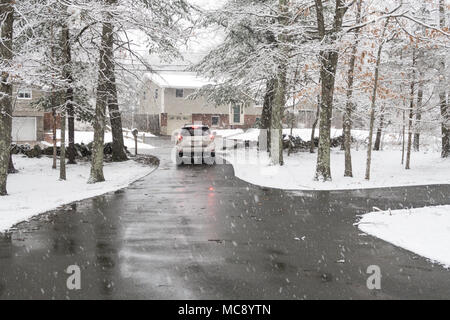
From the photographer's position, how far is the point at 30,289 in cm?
539

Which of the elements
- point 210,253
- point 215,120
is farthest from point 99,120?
point 215,120

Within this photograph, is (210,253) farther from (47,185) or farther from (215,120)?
(215,120)

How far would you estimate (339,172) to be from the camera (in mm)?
19875

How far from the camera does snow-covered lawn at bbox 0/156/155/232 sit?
1064cm

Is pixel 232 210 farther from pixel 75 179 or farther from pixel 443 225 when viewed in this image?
pixel 75 179

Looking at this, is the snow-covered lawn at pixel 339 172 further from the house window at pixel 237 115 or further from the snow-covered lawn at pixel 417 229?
the house window at pixel 237 115

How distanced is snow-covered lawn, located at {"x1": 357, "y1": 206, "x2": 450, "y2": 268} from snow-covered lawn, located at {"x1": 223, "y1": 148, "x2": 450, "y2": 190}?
4658 mm

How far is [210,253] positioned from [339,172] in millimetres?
13920

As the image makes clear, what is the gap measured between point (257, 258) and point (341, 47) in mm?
10733

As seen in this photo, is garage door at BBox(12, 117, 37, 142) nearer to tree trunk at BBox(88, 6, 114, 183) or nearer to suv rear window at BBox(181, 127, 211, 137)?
suv rear window at BBox(181, 127, 211, 137)

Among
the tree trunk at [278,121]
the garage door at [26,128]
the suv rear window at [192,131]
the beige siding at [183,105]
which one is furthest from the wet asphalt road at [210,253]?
the beige siding at [183,105]

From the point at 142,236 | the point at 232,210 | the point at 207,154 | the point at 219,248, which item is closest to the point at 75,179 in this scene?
the point at 207,154

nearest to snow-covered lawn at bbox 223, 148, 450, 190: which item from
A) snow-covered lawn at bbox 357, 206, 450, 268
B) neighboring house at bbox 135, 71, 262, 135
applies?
snow-covered lawn at bbox 357, 206, 450, 268

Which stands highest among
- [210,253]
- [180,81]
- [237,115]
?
[180,81]
